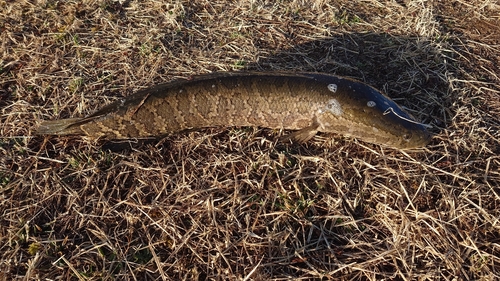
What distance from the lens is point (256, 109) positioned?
3.90m

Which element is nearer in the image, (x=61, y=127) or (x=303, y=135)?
(x=61, y=127)

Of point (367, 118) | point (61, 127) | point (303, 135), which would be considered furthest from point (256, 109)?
point (61, 127)

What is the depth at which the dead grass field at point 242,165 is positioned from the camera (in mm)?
3154

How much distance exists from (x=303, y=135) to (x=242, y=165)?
72cm

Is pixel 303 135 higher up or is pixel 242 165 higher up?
pixel 303 135

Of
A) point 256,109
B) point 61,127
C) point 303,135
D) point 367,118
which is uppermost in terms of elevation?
point 367,118

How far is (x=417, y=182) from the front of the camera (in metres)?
3.61

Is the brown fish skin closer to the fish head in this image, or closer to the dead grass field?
the fish head

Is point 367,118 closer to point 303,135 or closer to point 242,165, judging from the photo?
point 303,135

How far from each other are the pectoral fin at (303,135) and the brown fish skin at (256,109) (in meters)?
0.01

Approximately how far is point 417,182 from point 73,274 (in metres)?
3.12

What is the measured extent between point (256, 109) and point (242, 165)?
23.6 inches

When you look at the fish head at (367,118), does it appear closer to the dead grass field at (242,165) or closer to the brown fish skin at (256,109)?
the brown fish skin at (256,109)

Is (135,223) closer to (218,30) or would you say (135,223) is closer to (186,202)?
(186,202)
